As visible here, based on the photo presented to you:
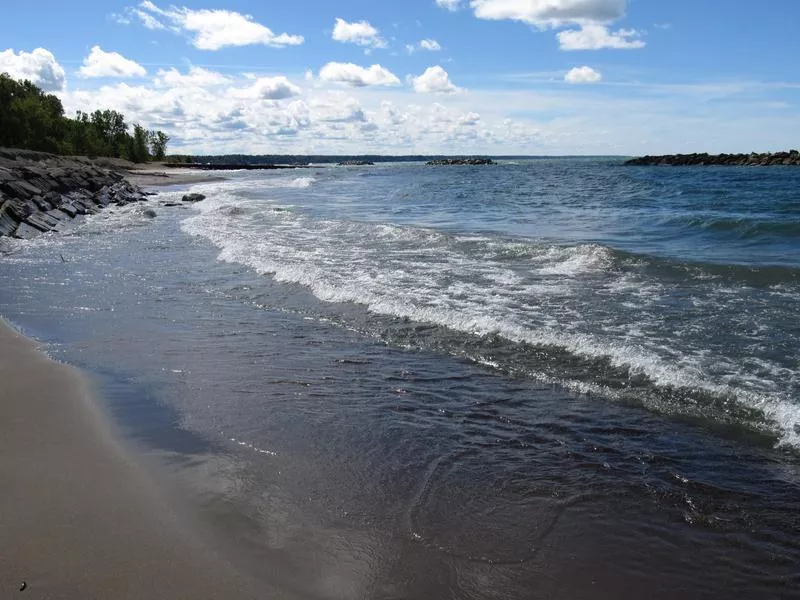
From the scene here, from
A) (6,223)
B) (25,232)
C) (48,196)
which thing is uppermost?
(48,196)

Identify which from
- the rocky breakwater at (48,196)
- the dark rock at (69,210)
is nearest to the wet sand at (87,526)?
the rocky breakwater at (48,196)

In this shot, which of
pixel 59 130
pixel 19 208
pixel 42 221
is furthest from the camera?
pixel 59 130

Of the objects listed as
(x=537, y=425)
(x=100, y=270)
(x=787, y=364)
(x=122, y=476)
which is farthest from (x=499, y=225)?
(x=122, y=476)

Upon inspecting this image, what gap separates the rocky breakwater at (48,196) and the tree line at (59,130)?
80.8 ft

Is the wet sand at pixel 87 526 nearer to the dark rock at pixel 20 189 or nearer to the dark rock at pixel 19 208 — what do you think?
the dark rock at pixel 19 208

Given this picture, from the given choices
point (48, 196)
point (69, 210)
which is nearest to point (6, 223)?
point (69, 210)

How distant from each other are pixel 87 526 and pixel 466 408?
3409mm

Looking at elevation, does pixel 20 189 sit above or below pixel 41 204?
above

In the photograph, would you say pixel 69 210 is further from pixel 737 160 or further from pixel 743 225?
pixel 737 160

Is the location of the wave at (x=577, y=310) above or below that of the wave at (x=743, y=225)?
below

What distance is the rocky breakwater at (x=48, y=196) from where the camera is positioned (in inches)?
805

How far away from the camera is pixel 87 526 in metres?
3.75

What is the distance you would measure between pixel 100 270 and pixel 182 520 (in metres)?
11.4

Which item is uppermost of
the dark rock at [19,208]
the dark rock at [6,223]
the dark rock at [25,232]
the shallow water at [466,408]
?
the dark rock at [19,208]
